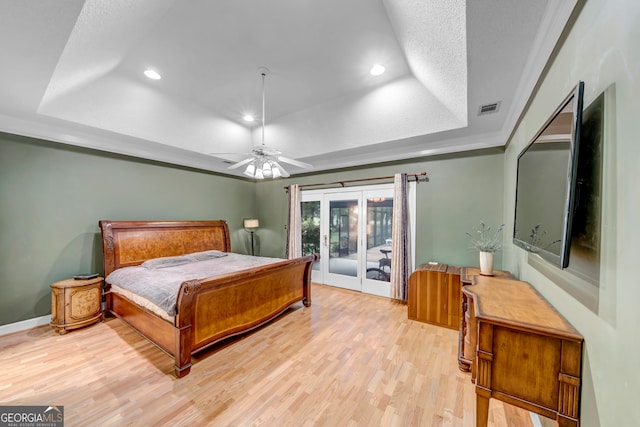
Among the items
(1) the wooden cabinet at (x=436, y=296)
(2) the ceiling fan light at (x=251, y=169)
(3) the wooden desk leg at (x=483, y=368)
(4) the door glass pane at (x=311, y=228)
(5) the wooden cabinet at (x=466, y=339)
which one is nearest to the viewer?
(3) the wooden desk leg at (x=483, y=368)

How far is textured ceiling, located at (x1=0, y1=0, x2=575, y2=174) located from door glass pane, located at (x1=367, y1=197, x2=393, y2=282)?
88 centimetres

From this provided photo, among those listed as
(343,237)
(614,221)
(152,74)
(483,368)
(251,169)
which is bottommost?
(483,368)

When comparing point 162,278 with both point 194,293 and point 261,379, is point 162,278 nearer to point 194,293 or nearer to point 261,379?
point 194,293

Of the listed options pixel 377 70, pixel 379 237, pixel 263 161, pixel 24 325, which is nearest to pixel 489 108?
pixel 377 70

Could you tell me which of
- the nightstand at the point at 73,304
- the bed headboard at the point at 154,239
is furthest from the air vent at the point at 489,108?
the nightstand at the point at 73,304

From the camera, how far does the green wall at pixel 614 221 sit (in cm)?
80

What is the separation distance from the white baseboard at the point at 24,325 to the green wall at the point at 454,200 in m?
5.53

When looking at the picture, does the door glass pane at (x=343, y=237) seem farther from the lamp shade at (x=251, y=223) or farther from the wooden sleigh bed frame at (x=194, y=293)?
the lamp shade at (x=251, y=223)

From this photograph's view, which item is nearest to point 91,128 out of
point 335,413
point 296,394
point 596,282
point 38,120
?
point 38,120

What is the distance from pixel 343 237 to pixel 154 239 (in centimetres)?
347

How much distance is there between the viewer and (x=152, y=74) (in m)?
3.16

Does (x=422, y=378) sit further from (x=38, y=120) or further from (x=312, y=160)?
(x=38, y=120)

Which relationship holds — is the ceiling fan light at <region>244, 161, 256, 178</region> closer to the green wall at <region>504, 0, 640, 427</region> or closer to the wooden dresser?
the wooden dresser

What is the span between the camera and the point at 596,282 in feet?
3.35
